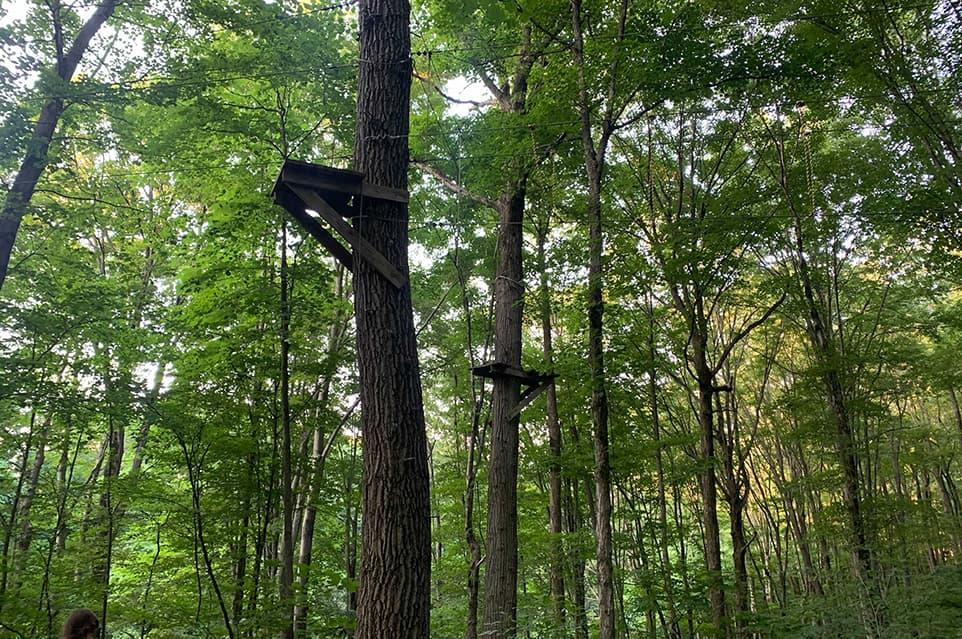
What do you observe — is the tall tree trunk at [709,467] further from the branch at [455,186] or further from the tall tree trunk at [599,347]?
the branch at [455,186]

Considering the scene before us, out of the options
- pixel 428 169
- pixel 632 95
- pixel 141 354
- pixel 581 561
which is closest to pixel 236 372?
pixel 141 354

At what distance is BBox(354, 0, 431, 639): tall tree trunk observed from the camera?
3.08 meters

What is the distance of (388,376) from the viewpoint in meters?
3.42

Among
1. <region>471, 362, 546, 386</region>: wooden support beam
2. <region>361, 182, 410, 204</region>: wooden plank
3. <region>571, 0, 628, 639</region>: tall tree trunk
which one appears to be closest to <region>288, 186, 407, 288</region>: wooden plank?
<region>361, 182, 410, 204</region>: wooden plank

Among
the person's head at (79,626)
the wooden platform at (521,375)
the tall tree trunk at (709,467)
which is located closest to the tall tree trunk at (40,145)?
the person's head at (79,626)

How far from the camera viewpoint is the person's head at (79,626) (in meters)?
3.12

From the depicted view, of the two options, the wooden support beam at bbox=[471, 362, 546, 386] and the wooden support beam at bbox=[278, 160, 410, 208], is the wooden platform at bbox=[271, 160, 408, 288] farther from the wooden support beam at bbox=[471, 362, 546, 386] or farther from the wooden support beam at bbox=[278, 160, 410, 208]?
the wooden support beam at bbox=[471, 362, 546, 386]

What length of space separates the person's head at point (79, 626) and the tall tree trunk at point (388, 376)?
5.40 ft

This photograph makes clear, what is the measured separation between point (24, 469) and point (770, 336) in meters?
13.5

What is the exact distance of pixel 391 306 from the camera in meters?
3.56

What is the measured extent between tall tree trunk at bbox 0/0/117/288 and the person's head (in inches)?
172

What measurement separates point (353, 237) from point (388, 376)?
0.99 metres

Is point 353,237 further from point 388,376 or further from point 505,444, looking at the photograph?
point 505,444

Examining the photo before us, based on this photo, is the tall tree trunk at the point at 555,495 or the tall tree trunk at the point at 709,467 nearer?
the tall tree trunk at the point at 709,467
